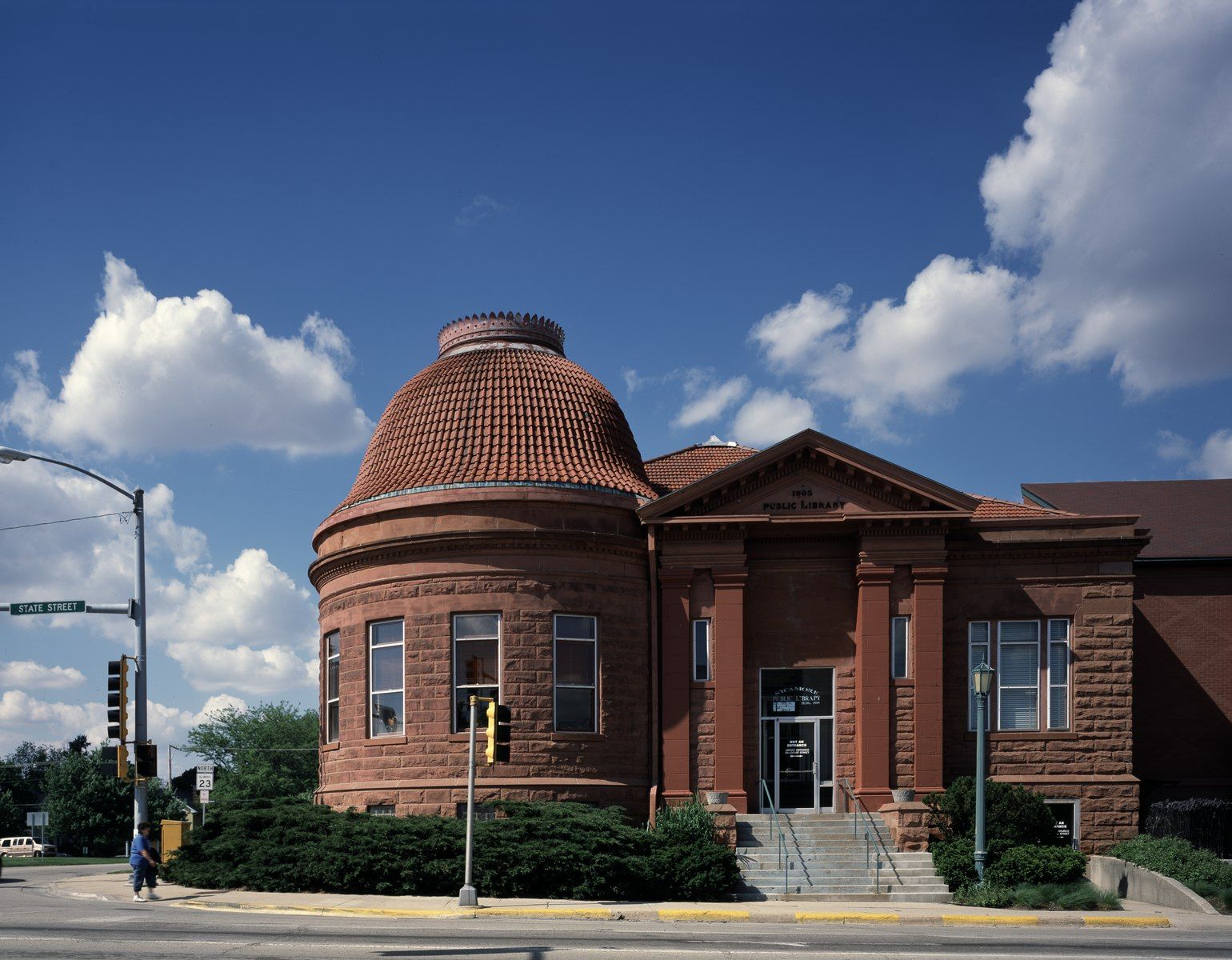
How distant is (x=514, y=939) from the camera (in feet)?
56.7

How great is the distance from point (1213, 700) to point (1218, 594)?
2.70 m

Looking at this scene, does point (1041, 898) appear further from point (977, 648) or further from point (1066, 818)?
point (977, 648)

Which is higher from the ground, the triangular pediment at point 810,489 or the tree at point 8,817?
the triangular pediment at point 810,489

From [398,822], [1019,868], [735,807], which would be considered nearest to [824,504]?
[735,807]

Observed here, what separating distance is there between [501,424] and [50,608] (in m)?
10.6

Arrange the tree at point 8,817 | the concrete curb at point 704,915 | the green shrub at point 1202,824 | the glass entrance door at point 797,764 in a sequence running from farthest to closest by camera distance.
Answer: the tree at point 8,817
the glass entrance door at point 797,764
the green shrub at point 1202,824
the concrete curb at point 704,915

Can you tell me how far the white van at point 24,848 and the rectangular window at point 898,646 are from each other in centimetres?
5357

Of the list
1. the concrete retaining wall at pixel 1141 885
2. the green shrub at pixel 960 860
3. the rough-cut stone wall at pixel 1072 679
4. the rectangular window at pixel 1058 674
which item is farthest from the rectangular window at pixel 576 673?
the concrete retaining wall at pixel 1141 885

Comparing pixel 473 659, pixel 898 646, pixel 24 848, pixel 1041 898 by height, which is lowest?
pixel 24 848

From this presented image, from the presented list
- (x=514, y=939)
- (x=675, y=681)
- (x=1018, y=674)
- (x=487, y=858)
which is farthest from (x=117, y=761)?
(x=1018, y=674)

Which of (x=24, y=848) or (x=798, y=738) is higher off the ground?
(x=798, y=738)

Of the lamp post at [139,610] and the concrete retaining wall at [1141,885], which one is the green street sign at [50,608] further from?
the concrete retaining wall at [1141,885]

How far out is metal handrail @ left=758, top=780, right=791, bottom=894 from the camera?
25344mm

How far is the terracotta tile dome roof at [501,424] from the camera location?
1180 inches
